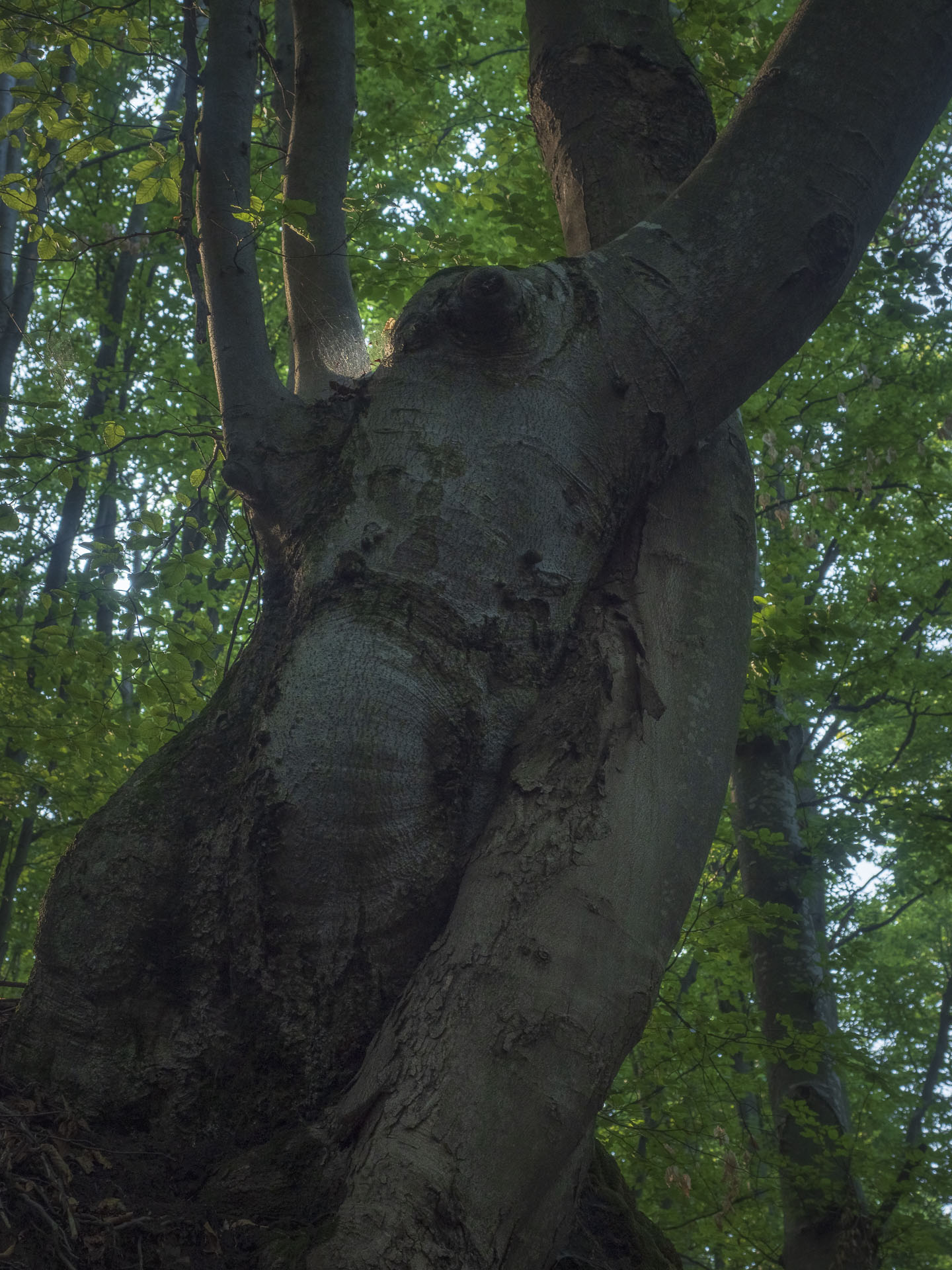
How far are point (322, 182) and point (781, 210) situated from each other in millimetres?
1537

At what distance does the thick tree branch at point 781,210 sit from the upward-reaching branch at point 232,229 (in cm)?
96

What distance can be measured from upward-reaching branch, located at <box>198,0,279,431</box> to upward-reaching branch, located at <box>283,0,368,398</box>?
0.85ft

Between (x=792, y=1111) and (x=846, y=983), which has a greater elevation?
(x=846, y=983)

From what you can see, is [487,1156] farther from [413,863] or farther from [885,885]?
[885,885]

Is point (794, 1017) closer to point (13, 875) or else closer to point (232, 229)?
point (232, 229)

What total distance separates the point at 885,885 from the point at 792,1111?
8.44 m

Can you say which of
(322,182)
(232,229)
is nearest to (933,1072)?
(322,182)

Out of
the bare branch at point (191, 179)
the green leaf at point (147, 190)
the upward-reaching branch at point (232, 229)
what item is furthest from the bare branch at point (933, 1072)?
the green leaf at point (147, 190)

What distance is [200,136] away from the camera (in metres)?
2.61

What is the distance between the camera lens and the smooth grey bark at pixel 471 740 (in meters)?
1.49

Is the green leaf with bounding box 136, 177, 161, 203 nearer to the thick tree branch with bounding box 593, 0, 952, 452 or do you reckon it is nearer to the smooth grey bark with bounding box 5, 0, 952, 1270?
the smooth grey bark with bounding box 5, 0, 952, 1270

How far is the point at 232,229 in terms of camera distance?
246 cm

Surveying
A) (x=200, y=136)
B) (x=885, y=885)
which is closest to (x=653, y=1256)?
(x=200, y=136)

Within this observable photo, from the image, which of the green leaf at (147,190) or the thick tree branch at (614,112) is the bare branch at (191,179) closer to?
the green leaf at (147,190)
